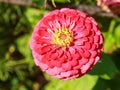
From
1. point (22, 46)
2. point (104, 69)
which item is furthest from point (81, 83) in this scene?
point (22, 46)

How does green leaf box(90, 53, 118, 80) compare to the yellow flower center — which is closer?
the yellow flower center

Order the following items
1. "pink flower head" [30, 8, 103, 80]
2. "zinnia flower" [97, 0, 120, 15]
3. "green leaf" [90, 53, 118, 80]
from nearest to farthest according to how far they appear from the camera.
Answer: "pink flower head" [30, 8, 103, 80], "green leaf" [90, 53, 118, 80], "zinnia flower" [97, 0, 120, 15]

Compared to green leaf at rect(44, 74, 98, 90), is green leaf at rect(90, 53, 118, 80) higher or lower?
higher

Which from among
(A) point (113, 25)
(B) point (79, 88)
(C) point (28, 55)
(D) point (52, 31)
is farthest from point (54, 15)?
(C) point (28, 55)

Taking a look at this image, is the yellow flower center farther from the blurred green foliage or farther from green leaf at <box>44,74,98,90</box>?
the blurred green foliage

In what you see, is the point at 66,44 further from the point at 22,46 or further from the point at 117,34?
the point at 22,46

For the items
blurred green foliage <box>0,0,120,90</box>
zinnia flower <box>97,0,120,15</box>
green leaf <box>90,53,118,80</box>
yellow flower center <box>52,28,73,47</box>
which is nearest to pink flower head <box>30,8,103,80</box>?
yellow flower center <box>52,28,73,47</box>

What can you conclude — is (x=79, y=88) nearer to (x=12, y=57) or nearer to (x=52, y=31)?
(x=52, y=31)
